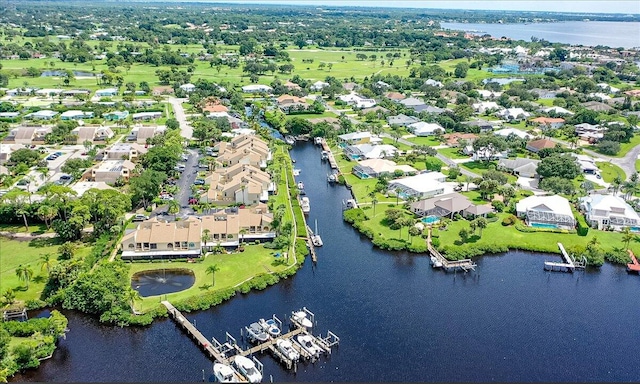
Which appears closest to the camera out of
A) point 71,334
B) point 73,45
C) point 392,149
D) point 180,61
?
point 71,334

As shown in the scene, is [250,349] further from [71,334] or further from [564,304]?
[564,304]

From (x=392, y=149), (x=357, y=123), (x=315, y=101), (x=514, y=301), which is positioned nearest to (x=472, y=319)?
(x=514, y=301)

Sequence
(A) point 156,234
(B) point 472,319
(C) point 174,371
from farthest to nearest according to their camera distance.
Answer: (A) point 156,234 < (B) point 472,319 < (C) point 174,371

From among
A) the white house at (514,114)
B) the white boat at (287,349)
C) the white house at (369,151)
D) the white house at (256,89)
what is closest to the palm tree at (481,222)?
the white boat at (287,349)

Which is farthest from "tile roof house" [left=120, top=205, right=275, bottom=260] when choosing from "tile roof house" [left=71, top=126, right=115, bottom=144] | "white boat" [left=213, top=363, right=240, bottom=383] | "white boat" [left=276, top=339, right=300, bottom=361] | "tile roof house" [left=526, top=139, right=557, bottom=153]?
"tile roof house" [left=526, top=139, right=557, bottom=153]

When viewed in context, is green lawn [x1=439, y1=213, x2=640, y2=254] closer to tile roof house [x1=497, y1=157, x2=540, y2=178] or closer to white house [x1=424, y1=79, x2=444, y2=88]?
tile roof house [x1=497, y1=157, x2=540, y2=178]

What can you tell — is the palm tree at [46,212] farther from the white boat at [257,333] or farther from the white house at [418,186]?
the white house at [418,186]

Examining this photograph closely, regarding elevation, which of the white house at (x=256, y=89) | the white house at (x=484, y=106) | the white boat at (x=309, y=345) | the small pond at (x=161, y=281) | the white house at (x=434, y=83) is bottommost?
the white boat at (x=309, y=345)

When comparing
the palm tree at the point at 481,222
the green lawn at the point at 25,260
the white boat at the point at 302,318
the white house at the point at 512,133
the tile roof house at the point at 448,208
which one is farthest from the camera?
the white house at the point at 512,133
